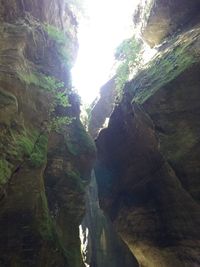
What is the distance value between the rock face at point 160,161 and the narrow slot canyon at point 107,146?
0.05 meters

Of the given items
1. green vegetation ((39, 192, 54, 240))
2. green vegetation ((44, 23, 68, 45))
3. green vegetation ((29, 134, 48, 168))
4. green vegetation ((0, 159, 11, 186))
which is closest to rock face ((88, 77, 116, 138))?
green vegetation ((44, 23, 68, 45))

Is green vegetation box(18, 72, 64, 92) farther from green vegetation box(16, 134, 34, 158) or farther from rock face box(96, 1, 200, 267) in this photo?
rock face box(96, 1, 200, 267)

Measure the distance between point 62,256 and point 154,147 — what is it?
6739mm

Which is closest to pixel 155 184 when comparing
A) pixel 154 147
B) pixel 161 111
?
pixel 154 147

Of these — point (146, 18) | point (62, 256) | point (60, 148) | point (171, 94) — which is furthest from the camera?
point (146, 18)

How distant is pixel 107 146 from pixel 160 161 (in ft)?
16.3

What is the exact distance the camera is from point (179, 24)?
56.4 feet

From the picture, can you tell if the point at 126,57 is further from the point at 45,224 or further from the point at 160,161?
the point at 45,224

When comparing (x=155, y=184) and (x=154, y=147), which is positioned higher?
(x=154, y=147)

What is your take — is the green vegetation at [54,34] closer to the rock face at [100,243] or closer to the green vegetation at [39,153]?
the green vegetation at [39,153]

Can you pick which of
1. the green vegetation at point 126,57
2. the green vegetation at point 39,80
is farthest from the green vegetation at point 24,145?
the green vegetation at point 126,57

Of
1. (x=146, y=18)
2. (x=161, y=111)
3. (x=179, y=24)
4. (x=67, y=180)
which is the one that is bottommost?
(x=67, y=180)

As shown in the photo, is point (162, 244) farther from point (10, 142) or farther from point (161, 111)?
point (10, 142)

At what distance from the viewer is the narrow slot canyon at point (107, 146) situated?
10750 mm
